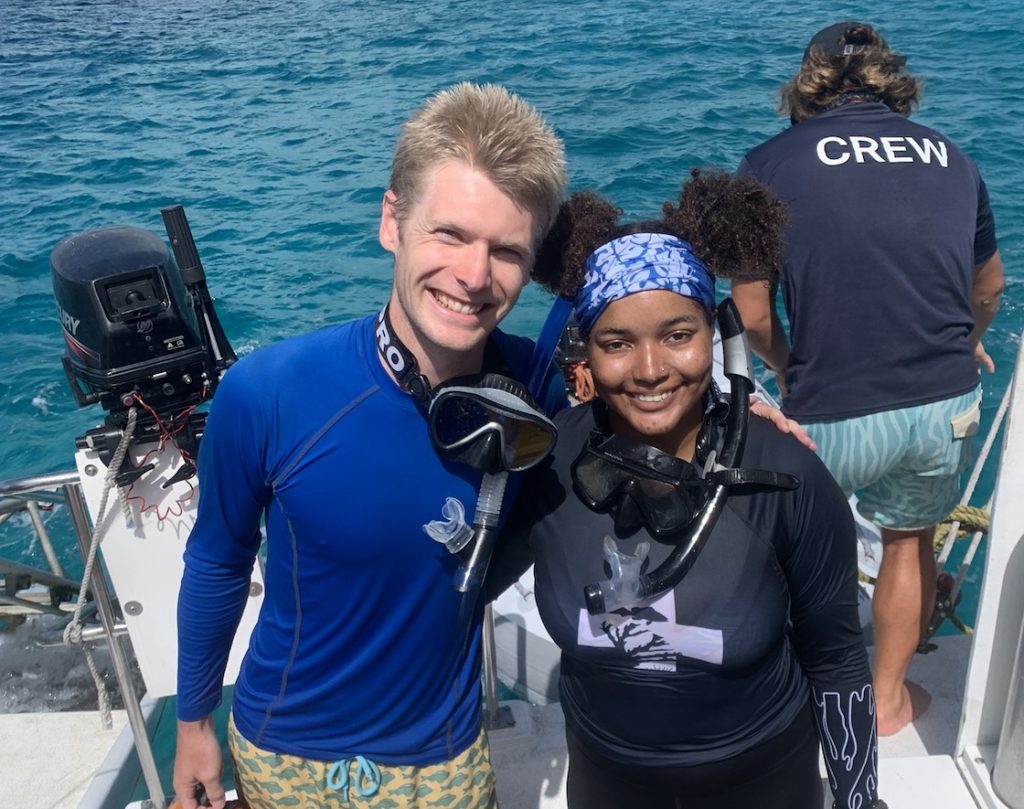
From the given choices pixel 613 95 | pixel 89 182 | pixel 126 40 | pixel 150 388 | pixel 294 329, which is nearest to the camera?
pixel 150 388

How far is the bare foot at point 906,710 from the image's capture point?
272cm

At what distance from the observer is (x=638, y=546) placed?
5.39ft

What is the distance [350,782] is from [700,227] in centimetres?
116

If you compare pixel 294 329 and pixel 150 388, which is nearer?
pixel 150 388

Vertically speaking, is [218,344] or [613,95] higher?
[218,344]

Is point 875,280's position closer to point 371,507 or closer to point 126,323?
point 371,507

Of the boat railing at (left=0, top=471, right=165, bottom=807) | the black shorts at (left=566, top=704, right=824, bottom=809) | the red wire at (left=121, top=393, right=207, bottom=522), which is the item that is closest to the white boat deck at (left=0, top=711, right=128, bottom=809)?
the boat railing at (left=0, top=471, right=165, bottom=807)

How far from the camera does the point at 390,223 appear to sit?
5.34ft

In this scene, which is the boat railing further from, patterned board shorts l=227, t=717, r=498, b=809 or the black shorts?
the black shorts

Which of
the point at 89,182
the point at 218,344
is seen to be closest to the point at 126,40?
the point at 89,182

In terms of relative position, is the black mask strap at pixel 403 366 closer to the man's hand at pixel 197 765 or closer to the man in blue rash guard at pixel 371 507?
the man in blue rash guard at pixel 371 507

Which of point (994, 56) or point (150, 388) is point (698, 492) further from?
point (994, 56)

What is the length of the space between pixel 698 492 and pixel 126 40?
18.5 metres

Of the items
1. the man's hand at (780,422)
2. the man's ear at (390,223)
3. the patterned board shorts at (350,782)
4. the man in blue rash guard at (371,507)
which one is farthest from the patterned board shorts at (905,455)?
the man's ear at (390,223)
